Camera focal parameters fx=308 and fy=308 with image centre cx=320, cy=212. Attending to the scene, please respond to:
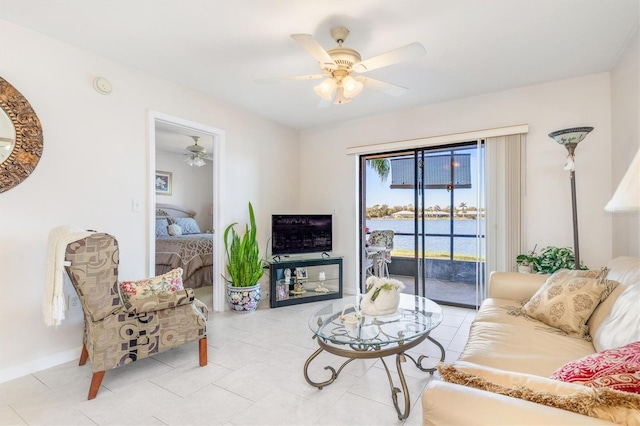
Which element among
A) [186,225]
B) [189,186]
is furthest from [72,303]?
[189,186]

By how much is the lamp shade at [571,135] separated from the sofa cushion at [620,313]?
119cm

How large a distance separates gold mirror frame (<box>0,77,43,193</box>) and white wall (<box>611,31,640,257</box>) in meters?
4.39

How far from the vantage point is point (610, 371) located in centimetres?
89

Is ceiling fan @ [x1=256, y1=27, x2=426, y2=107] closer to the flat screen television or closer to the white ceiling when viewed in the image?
the white ceiling

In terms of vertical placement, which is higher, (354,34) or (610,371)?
(354,34)

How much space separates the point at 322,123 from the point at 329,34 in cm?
236

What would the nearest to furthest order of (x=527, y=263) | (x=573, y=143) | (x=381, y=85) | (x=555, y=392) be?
(x=555, y=392) → (x=381, y=85) → (x=573, y=143) → (x=527, y=263)

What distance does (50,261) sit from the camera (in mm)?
1953

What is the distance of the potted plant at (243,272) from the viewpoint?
3.65 meters

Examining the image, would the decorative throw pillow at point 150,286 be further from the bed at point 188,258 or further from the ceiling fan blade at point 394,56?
the ceiling fan blade at point 394,56

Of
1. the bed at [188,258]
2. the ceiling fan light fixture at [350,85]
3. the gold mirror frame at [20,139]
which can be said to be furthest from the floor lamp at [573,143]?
the bed at [188,258]

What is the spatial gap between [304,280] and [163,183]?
4.15 meters

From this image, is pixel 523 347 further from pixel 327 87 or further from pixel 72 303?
pixel 72 303

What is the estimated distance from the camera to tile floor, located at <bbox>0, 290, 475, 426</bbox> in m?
1.76
